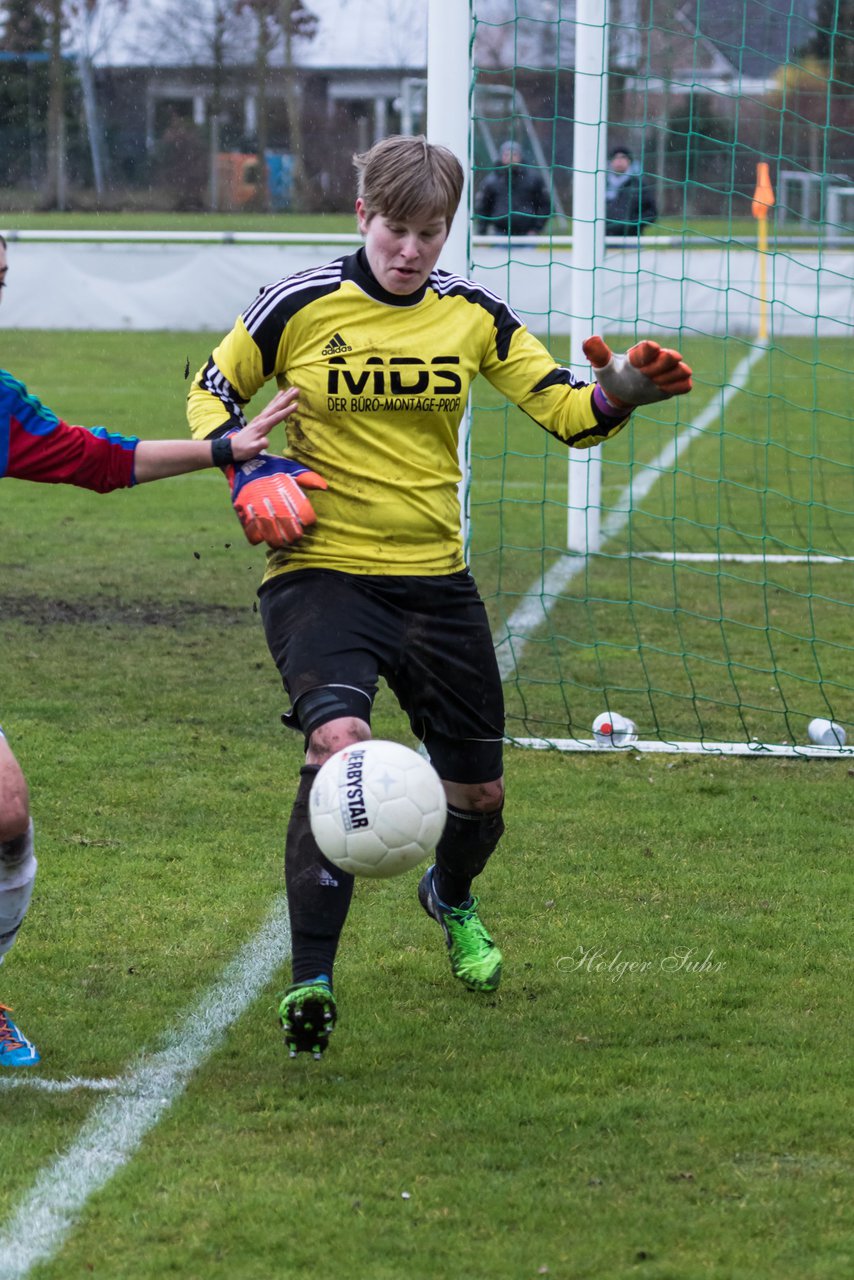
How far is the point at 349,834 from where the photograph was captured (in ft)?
11.6

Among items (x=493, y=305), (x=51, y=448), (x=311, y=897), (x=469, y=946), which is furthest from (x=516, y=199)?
(x=311, y=897)

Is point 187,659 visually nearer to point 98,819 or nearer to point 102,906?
point 98,819

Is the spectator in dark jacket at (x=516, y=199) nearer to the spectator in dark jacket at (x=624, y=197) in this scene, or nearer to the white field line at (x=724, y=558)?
the spectator in dark jacket at (x=624, y=197)

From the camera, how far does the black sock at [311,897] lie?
3.71m

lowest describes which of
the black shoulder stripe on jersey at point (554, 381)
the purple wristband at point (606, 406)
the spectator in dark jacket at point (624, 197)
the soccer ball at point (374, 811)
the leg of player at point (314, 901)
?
the leg of player at point (314, 901)

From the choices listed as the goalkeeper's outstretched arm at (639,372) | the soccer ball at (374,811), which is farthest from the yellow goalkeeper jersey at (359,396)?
the soccer ball at (374,811)

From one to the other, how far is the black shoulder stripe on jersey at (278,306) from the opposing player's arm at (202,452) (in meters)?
0.23

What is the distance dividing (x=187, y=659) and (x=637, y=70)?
31.6 feet

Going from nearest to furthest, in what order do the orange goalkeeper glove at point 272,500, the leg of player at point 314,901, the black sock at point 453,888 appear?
the leg of player at point 314,901 → the orange goalkeeper glove at point 272,500 → the black sock at point 453,888

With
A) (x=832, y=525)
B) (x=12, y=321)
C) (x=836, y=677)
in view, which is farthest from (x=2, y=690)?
(x=12, y=321)

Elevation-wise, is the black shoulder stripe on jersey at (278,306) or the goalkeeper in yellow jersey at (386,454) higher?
the black shoulder stripe on jersey at (278,306)

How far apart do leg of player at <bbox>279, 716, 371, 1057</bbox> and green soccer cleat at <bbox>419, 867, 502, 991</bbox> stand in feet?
1.97

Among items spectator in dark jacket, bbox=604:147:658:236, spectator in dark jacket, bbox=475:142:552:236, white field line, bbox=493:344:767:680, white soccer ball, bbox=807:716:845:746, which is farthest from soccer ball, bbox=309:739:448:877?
spectator in dark jacket, bbox=475:142:552:236

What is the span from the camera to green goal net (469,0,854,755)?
7375 mm
